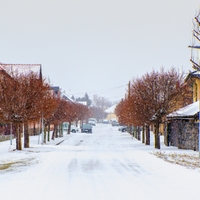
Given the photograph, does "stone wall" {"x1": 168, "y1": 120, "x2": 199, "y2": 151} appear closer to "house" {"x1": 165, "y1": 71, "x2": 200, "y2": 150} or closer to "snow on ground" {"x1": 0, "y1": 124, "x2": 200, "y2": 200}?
"house" {"x1": 165, "y1": 71, "x2": 200, "y2": 150}

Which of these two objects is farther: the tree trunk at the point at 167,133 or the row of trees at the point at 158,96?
the tree trunk at the point at 167,133

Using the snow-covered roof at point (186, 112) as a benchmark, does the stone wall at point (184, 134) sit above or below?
below

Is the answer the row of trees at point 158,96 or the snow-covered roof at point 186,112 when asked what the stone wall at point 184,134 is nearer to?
the snow-covered roof at point 186,112

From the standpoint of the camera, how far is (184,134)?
95.0 feet

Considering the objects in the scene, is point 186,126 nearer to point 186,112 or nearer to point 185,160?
point 186,112

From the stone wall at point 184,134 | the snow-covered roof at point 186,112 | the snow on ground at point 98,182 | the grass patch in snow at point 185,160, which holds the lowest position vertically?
the grass patch in snow at point 185,160

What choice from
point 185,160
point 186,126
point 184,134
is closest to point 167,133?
point 184,134

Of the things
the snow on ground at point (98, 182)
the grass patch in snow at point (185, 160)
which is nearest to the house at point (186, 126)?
the grass patch in snow at point (185, 160)

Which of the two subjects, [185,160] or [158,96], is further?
[158,96]

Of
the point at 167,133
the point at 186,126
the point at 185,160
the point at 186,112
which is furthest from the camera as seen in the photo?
the point at 167,133

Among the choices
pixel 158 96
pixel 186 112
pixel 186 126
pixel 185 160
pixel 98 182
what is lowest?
pixel 185 160

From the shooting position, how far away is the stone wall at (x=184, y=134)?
88.0ft

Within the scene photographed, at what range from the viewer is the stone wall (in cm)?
2681

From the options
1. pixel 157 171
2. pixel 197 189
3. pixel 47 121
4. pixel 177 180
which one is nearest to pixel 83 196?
pixel 197 189
